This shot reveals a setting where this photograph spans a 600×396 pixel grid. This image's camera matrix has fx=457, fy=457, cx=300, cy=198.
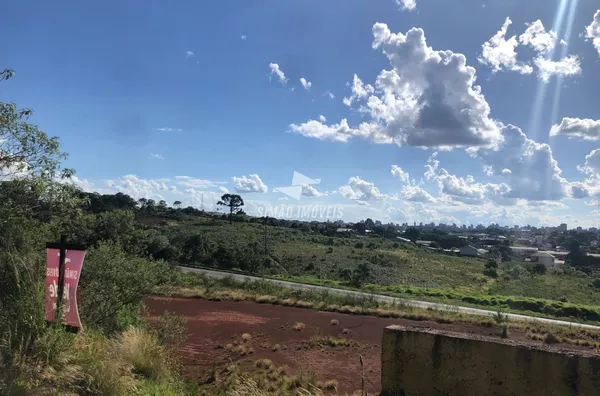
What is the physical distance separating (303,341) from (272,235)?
2287 inches

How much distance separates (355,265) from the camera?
56062 mm

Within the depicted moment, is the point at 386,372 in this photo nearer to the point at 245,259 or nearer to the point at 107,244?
the point at 107,244

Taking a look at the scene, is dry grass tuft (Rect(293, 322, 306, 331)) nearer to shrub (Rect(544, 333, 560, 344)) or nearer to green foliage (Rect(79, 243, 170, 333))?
shrub (Rect(544, 333, 560, 344))

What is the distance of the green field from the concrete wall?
31.8 m

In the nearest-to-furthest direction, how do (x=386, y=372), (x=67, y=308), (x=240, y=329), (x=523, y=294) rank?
(x=67, y=308) → (x=386, y=372) → (x=240, y=329) → (x=523, y=294)

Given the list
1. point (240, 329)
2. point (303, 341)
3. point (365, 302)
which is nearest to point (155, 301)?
point (240, 329)

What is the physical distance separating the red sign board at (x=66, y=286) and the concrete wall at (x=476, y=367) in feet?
14.8

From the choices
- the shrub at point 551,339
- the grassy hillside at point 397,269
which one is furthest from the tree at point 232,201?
the shrub at point 551,339

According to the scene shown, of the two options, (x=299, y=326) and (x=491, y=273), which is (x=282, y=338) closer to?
(x=299, y=326)

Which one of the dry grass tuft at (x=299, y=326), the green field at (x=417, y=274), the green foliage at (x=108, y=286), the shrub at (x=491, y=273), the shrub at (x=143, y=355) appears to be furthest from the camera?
the shrub at (x=491, y=273)

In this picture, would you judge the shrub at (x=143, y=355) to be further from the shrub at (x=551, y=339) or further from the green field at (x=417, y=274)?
the green field at (x=417, y=274)

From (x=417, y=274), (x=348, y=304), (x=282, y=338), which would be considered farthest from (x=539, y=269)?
(x=282, y=338)

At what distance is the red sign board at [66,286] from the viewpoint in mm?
5684

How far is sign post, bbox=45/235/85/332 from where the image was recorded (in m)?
5.68
